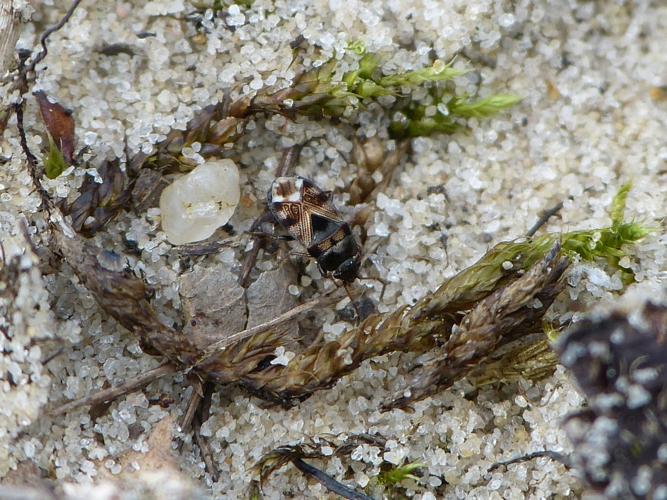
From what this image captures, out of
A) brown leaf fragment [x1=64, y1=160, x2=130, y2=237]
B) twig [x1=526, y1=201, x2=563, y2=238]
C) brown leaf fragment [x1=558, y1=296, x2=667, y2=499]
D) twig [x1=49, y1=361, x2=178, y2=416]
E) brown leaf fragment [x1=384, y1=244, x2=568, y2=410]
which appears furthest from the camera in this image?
twig [x1=526, y1=201, x2=563, y2=238]

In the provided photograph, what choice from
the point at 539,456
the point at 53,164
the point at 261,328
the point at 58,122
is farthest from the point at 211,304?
the point at 539,456

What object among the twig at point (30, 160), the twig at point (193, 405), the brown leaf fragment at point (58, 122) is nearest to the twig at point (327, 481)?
the twig at point (193, 405)

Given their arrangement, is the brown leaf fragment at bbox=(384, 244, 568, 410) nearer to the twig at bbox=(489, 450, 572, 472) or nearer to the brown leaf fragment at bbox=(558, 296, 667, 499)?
the twig at bbox=(489, 450, 572, 472)

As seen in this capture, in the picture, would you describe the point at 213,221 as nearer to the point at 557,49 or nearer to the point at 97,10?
the point at 97,10

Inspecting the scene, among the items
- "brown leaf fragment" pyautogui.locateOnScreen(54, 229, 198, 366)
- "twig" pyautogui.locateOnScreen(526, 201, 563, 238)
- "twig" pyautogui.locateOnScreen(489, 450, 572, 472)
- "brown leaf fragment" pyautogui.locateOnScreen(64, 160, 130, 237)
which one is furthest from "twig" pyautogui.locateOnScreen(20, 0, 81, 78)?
"twig" pyautogui.locateOnScreen(489, 450, 572, 472)

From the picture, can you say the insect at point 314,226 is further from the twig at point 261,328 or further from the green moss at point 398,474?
the green moss at point 398,474
